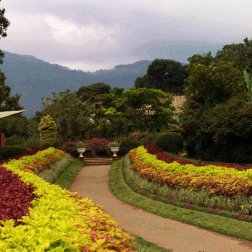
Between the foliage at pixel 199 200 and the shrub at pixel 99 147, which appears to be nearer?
the foliage at pixel 199 200

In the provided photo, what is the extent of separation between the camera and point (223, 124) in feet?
63.1

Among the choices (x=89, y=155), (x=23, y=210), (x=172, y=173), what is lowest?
(x=89, y=155)

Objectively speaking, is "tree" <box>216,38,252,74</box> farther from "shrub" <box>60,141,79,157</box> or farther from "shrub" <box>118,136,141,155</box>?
"shrub" <box>60,141,79,157</box>

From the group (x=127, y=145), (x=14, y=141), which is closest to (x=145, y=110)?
(x=127, y=145)

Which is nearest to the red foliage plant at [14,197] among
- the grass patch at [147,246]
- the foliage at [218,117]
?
the grass patch at [147,246]

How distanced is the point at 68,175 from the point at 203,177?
839 cm

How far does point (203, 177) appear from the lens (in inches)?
453

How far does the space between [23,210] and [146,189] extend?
797 cm

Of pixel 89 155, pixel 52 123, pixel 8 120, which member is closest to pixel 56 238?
pixel 89 155

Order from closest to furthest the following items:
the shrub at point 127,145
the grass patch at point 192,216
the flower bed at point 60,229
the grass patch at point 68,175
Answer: the flower bed at point 60,229 → the grass patch at point 192,216 → the grass patch at point 68,175 → the shrub at point 127,145

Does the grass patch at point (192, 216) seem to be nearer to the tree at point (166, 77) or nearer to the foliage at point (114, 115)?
the foliage at point (114, 115)

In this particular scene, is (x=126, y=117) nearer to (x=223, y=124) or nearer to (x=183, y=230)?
(x=223, y=124)

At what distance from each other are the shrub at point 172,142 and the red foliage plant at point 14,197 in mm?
14081

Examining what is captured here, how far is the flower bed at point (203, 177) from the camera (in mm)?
10284
